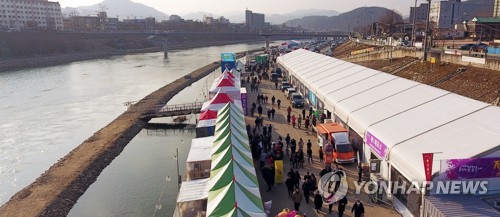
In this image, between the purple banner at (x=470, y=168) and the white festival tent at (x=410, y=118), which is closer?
the purple banner at (x=470, y=168)

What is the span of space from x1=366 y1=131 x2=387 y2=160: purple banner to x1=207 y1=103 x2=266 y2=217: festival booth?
13.1 feet

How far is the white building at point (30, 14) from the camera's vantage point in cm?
10894

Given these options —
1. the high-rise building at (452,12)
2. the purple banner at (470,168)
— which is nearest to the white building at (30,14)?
the high-rise building at (452,12)

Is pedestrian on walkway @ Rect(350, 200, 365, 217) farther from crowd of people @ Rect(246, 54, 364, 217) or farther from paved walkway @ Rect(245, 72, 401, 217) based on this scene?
paved walkway @ Rect(245, 72, 401, 217)

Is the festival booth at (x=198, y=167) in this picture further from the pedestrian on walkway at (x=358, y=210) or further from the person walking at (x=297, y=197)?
the pedestrian on walkway at (x=358, y=210)

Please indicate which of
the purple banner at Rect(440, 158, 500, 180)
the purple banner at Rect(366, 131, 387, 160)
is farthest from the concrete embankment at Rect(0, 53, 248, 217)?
the purple banner at Rect(440, 158, 500, 180)

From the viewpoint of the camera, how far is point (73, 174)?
16.7 metres

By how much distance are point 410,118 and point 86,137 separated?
19.7 m

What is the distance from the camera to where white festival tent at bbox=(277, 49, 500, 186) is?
9.57 m

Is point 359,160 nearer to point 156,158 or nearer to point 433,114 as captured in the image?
point 433,114

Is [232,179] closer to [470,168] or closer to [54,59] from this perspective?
[470,168]

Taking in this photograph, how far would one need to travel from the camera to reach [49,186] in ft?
50.8

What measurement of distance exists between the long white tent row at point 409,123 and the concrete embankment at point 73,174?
1143 cm

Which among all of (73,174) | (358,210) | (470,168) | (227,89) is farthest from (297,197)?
(227,89)
